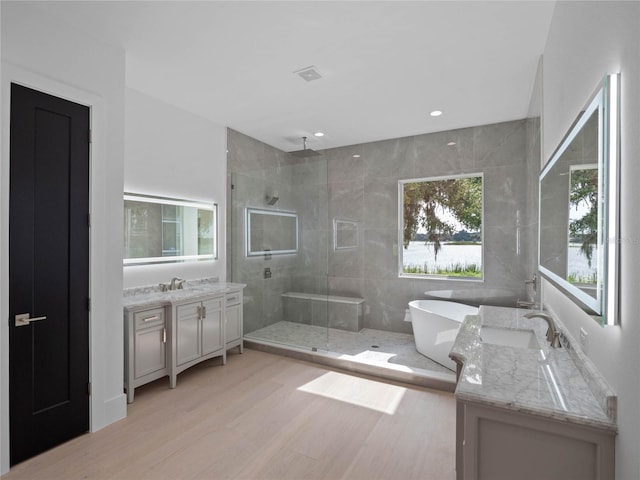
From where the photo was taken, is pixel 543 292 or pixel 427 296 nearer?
pixel 543 292

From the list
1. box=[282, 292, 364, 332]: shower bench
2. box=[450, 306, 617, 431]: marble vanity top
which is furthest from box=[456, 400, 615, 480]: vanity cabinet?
box=[282, 292, 364, 332]: shower bench

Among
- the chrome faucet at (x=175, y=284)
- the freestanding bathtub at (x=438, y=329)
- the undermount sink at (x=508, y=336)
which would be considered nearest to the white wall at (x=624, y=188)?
the undermount sink at (x=508, y=336)

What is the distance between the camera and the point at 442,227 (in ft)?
14.3

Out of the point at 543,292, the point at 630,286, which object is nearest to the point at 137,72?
the point at 630,286

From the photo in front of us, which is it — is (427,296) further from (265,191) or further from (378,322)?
(265,191)

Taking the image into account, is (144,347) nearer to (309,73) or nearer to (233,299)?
(233,299)

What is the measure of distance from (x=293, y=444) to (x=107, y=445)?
1.23m

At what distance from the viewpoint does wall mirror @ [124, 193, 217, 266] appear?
3121mm

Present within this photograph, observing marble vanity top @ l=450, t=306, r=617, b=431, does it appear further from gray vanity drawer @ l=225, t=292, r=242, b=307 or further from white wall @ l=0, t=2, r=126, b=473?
gray vanity drawer @ l=225, t=292, r=242, b=307

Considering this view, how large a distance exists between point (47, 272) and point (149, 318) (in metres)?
0.92

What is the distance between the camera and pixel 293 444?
7.12 feet

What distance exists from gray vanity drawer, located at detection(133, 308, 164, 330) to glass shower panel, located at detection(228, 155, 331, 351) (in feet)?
4.49

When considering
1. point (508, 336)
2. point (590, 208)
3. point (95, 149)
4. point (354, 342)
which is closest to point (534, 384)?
point (590, 208)

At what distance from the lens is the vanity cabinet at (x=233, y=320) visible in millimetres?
3691
